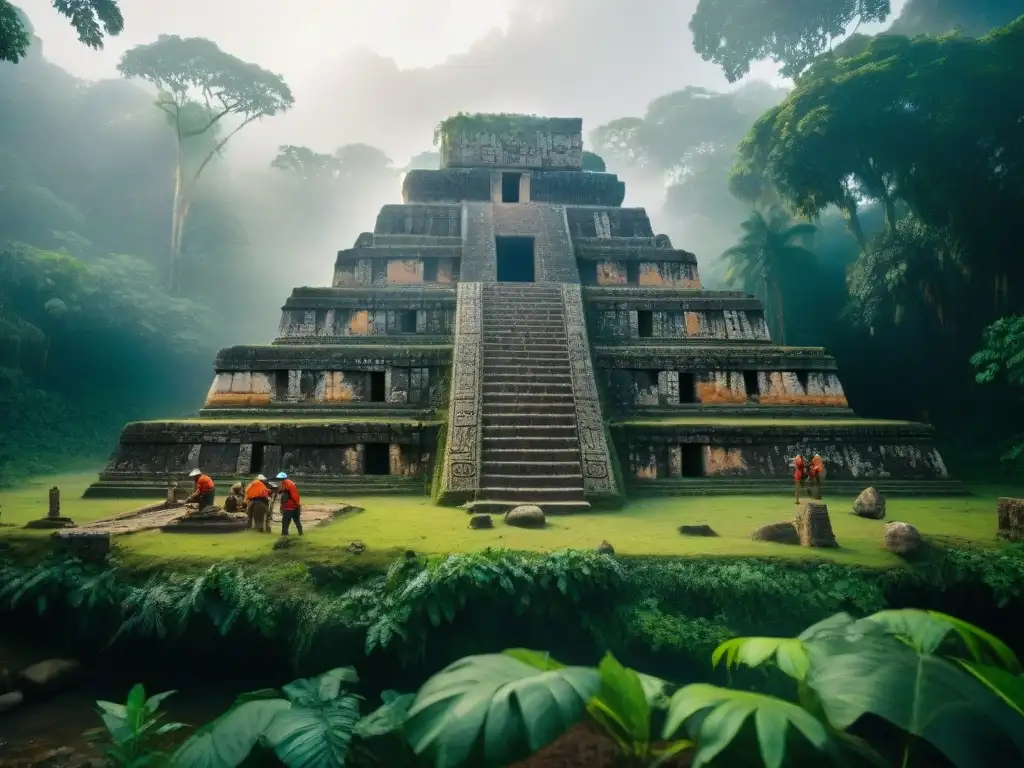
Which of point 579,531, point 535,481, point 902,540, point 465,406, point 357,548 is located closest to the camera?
point 357,548

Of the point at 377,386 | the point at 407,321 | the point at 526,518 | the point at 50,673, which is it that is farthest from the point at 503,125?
the point at 50,673

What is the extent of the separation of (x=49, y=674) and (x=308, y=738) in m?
3.84

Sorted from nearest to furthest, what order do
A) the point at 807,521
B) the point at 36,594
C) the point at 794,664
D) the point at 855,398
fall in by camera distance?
the point at 794,664
the point at 36,594
the point at 807,521
the point at 855,398

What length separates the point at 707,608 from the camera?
572 centimetres

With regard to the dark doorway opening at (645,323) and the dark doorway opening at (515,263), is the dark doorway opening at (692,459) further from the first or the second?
the dark doorway opening at (515,263)

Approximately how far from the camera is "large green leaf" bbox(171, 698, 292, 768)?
271 centimetres

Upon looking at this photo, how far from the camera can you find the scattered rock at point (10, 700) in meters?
5.07

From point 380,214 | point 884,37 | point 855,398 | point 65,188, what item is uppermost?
point 65,188

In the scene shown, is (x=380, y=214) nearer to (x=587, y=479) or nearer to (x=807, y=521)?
(x=587, y=479)

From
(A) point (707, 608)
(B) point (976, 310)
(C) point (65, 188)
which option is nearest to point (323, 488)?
(A) point (707, 608)

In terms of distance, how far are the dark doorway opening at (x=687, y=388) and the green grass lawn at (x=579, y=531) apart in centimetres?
300

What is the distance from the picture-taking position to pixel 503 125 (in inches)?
866

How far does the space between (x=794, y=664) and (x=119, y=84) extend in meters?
53.2

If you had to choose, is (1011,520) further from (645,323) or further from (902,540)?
(645,323)
